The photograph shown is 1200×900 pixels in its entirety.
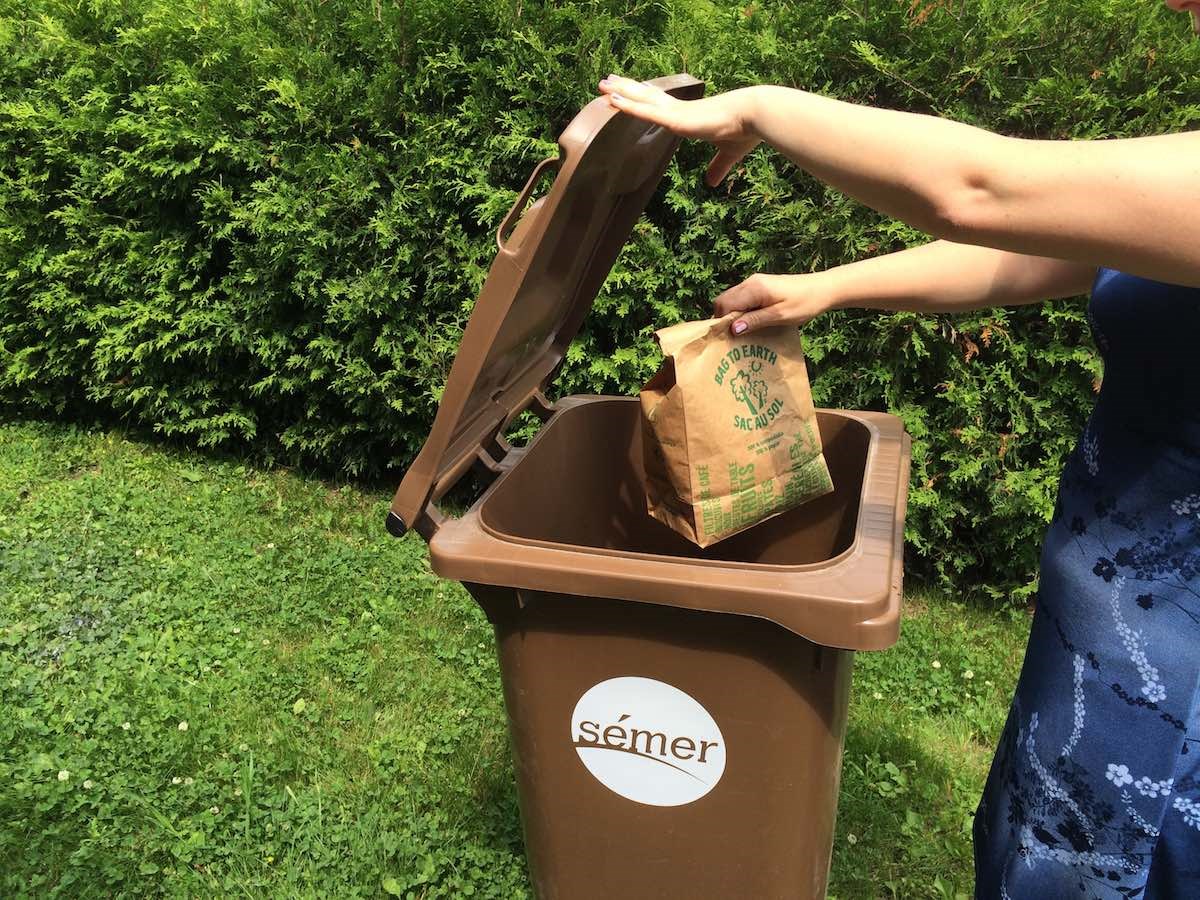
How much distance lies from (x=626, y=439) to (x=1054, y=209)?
129 centimetres

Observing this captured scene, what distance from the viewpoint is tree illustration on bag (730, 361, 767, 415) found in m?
1.54

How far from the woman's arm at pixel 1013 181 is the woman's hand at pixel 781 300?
0.49 metres

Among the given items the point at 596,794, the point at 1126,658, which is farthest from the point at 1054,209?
the point at 596,794

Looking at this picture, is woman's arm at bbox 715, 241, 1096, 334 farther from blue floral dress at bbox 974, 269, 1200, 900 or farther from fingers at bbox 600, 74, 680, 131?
fingers at bbox 600, 74, 680, 131

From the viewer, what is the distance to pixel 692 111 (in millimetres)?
1125

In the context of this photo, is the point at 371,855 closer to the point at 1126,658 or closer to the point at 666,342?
the point at 666,342

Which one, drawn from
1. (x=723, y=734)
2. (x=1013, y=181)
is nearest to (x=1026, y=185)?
(x=1013, y=181)

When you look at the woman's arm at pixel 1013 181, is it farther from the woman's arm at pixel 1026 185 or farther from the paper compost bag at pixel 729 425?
the paper compost bag at pixel 729 425

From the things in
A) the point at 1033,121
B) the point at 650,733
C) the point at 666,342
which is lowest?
the point at 650,733

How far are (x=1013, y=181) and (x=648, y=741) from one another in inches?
37.8

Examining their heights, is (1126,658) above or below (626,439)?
above

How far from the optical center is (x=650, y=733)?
1.39 metres

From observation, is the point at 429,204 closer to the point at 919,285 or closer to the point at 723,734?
the point at 919,285

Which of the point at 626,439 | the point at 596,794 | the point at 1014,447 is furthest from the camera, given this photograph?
the point at 1014,447
